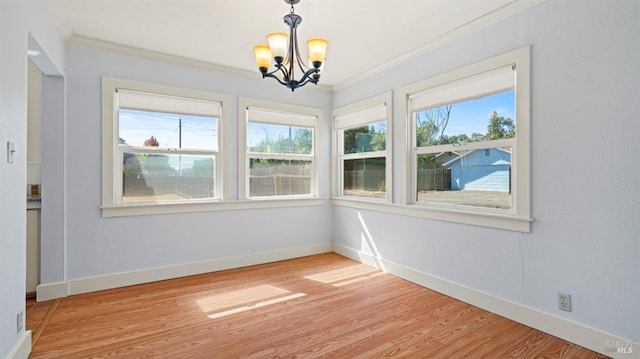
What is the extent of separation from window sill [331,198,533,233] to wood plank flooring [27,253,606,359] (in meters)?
0.78

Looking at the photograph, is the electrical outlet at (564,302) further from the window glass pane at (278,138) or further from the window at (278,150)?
the window glass pane at (278,138)

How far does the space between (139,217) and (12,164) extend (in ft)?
Answer: 5.43

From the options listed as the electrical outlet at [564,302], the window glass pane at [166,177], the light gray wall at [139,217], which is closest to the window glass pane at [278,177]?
the light gray wall at [139,217]

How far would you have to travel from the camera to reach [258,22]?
2.77 m

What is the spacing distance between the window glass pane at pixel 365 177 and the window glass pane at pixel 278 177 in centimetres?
60

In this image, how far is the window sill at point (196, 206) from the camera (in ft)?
10.9

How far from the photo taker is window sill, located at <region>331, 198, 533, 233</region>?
2533 millimetres

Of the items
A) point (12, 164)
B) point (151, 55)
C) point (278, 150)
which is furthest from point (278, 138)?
point (12, 164)

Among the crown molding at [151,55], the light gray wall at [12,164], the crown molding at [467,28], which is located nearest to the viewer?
the light gray wall at [12,164]

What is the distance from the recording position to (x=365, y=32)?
2.98 meters

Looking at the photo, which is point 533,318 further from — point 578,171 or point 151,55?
point 151,55

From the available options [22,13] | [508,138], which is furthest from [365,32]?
[22,13]

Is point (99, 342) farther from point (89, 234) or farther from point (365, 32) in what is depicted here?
point (365, 32)

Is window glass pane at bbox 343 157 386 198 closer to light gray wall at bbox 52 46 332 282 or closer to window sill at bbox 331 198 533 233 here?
window sill at bbox 331 198 533 233
